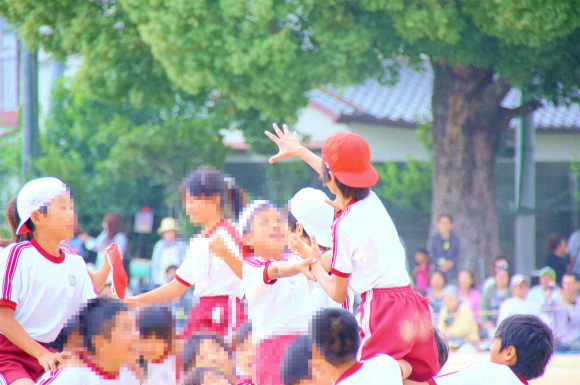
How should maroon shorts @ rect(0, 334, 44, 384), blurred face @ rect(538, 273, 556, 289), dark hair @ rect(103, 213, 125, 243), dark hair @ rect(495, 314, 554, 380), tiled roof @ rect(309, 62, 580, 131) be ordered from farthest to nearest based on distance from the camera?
tiled roof @ rect(309, 62, 580, 131), dark hair @ rect(103, 213, 125, 243), blurred face @ rect(538, 273, 556, 289), dark hair @ rect(495, 314, 554, 380), maroon shorts @ rect(0, 334, 44, 384)

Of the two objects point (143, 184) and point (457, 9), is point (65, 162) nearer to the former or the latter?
point (143, 184)

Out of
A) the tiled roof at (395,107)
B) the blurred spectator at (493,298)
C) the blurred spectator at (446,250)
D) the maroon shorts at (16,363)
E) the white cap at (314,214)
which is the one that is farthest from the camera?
the tiled roof at (395,107)

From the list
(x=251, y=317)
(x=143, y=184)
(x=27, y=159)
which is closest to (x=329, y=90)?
(x=143, y=184)

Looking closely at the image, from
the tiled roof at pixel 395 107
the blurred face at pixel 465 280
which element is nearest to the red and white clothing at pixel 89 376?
the blurred face at pixel 465 280

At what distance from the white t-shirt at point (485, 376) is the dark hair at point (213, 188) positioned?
1.42m

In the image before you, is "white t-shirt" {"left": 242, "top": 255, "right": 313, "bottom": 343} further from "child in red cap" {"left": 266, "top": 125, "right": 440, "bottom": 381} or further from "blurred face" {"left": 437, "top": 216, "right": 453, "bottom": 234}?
"blurred face" {"left": 437, "top": 216, "right": 453, "bottom": 234}

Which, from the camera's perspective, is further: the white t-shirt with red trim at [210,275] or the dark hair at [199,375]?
the white t-shirt with red trim at [210,275]

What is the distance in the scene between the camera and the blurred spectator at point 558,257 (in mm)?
9891

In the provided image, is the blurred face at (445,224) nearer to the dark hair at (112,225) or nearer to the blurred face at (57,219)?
the dark hair at (112,225)

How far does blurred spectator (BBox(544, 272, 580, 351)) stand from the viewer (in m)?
7.72

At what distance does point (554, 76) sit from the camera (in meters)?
9.33

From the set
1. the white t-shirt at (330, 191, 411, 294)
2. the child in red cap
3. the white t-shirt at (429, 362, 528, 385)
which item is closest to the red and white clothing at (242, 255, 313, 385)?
the child in red cap

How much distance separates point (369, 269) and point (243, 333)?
3.46ft

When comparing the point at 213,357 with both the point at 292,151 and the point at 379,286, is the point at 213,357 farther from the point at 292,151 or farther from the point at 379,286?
the point at 292,151
